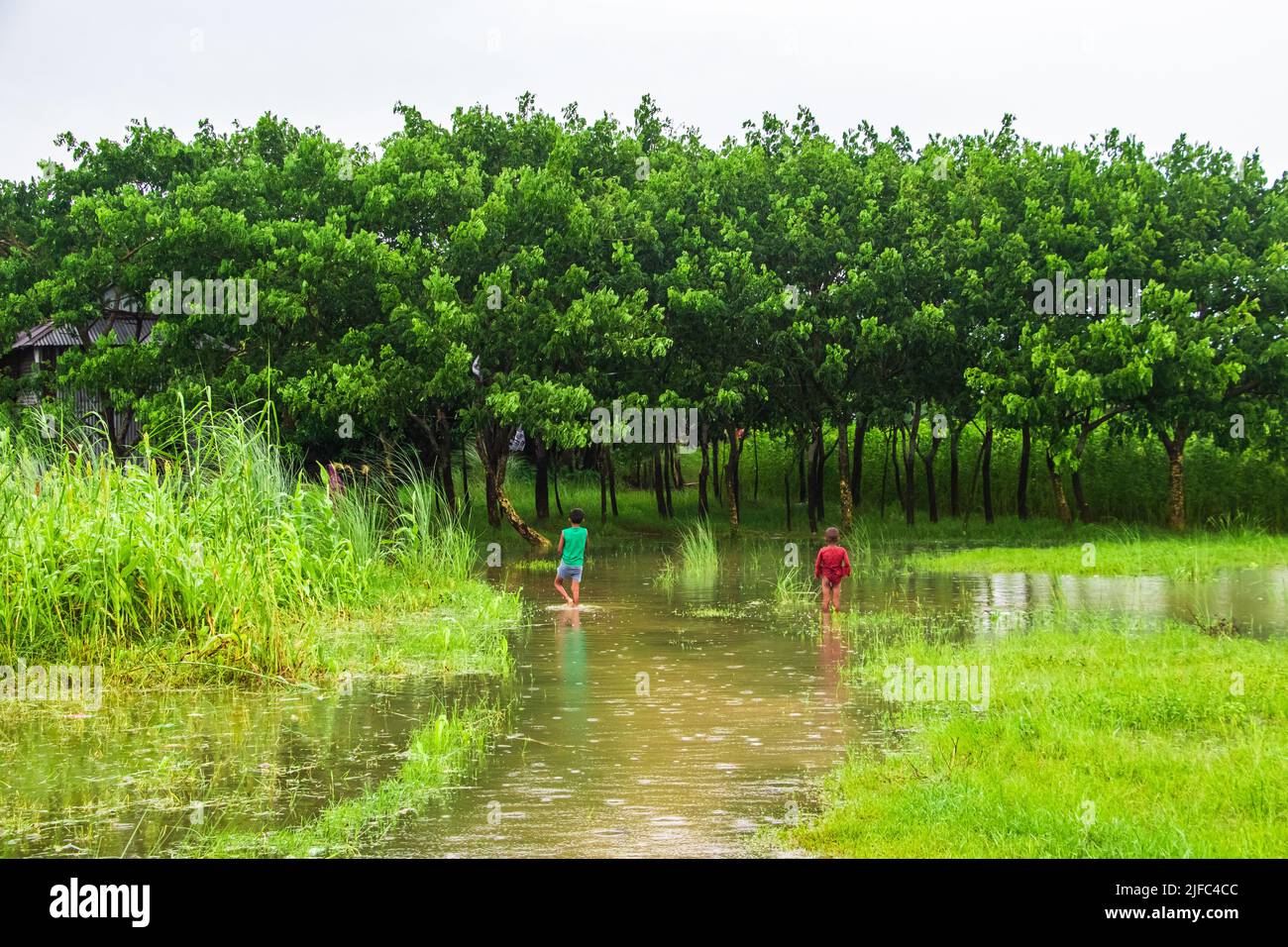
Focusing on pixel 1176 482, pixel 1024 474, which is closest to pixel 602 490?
pixel 1024 474

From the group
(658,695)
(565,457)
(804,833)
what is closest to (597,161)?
(565,457)

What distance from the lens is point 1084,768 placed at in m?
9.14

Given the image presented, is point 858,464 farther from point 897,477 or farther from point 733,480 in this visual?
point 733,480

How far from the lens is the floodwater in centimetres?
812

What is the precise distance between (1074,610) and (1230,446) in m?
17.3

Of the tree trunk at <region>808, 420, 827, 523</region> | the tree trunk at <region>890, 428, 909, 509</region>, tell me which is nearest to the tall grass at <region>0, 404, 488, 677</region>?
the tree trunk at <region>808, 420, 827, 523</region>

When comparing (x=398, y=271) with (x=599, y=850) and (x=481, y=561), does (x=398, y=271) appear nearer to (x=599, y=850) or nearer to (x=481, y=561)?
(x=481, y=561)

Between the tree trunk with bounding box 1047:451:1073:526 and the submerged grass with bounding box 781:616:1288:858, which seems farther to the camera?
the tree trunk with bounding box 1047:451:1073:526
